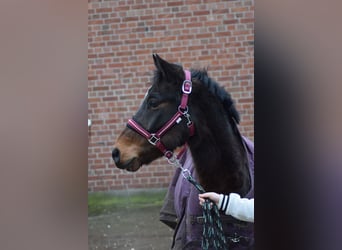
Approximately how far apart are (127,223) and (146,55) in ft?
3.18

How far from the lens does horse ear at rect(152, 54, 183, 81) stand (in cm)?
318

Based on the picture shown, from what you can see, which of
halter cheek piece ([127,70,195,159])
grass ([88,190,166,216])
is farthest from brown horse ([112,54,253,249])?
grass ([88,190,166,216])

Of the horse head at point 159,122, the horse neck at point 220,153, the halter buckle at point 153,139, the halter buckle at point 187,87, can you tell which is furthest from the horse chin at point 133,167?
the halter buckle at point 187,87

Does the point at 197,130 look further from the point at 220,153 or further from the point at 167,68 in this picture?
the point at 167,68

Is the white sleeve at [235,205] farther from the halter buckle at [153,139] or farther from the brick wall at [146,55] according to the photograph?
the halter buckle at [153,139]

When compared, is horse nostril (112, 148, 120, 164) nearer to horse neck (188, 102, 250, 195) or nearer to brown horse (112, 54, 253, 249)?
brown horse (112, 54, 253, 249)

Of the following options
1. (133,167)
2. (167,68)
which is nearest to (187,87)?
(167,68)

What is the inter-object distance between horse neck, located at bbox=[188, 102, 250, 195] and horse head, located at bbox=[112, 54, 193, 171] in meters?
0.09
